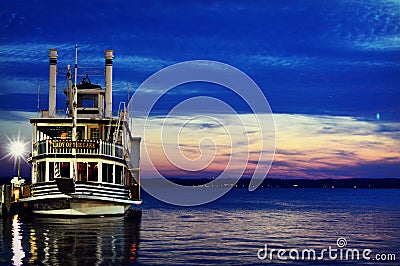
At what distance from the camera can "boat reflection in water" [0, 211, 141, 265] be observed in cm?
2806

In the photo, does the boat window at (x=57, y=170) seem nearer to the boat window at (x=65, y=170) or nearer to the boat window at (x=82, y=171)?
the boat window at (x=65, y=170)

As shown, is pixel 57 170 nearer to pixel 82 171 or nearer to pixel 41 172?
pixel 41 172

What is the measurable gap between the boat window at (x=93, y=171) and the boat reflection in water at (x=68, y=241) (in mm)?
3238

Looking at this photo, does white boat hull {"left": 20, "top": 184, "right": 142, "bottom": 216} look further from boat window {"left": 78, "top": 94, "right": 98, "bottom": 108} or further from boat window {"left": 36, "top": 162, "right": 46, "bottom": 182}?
boat window {"left": 78, "top": 94, "right": 98, "bottom": 108}

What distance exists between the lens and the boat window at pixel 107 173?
47688mm

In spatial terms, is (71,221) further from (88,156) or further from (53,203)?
(88,156)

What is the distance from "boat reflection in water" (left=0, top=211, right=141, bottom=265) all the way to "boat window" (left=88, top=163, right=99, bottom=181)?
324cm

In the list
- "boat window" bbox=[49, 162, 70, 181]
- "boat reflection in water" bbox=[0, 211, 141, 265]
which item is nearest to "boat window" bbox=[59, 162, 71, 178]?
"boat window" bbox=[49, 162, 70, 181]

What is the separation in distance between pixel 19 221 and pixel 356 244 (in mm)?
25139

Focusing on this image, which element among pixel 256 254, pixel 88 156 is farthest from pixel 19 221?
pixel 256 254

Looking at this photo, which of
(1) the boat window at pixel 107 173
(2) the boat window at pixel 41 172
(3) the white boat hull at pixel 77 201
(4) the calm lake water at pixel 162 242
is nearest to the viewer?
(4) the calm lake water at pixel 162 242

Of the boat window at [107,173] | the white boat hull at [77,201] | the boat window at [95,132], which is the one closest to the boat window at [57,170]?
the white boat hull at [77,201]

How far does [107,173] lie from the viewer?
47875 mm

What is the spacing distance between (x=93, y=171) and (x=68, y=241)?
50.8ft
